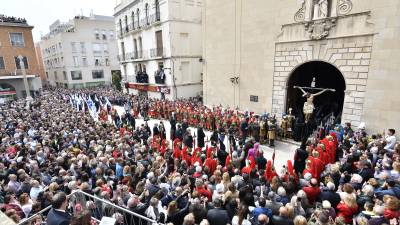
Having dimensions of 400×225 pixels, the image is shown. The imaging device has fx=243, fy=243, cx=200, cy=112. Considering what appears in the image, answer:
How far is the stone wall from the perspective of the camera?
1143cm

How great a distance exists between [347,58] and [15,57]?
3896 centimetres

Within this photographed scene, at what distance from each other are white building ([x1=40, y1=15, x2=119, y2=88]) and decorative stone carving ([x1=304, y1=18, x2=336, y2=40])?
41840 mm

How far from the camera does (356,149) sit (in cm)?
788

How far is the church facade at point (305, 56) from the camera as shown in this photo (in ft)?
35.9

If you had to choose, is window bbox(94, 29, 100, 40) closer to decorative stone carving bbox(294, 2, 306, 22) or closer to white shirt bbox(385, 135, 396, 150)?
decorative stone carving bbox(294, 2, 306, 22)

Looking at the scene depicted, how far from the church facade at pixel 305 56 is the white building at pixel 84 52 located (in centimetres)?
3518

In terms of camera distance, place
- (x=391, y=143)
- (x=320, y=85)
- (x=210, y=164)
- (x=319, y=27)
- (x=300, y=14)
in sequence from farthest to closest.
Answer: (x=320, y=85) → (x=300, y=14) → (x=319, y=27) → (x=391, y=143) → (x=210, y=164)

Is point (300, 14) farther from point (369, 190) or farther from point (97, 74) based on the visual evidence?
point (97, 74)

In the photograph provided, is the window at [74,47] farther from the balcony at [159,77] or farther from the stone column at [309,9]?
the stone column at [309,9]

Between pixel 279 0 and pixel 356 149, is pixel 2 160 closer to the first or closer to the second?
pixel 356 149

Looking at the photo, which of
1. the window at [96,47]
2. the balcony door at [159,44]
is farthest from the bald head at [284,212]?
the window at [96,47]

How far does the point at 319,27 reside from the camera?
40.5ft

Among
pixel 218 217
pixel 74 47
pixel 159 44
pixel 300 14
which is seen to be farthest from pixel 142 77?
pixel 218 217

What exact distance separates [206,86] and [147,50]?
38.8ft
